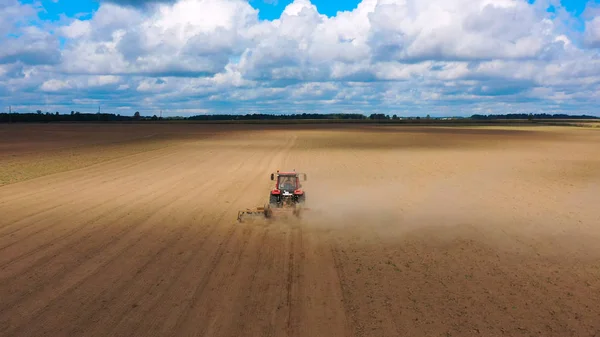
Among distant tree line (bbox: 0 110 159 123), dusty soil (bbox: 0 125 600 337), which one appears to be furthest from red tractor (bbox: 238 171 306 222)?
distant tree line (bbox: 0 110 159 123)

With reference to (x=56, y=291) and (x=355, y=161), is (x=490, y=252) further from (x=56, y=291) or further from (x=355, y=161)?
(x=355, y=161)

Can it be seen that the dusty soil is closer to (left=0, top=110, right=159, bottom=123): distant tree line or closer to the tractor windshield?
the tractor windshield

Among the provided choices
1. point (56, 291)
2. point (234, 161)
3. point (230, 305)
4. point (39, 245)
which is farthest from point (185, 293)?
point (234, 161)

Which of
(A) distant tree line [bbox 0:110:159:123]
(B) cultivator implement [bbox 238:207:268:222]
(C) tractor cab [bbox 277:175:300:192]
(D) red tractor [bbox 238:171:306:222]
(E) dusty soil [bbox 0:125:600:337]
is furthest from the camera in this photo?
(A) distant tree line [bbox 0:110:159:123]

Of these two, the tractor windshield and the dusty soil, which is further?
the tractor windshield

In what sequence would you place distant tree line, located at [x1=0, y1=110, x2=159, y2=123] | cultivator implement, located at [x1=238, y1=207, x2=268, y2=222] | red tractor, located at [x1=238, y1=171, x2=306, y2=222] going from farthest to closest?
distant tree line, located at [x1=0, y1=110, x2=159, y2=123], red tractor, located at [x1=238, y1=171, x2=306, y2=222], cultivator implement, located at [x1=238, y1=207, x2=268, y2=222]

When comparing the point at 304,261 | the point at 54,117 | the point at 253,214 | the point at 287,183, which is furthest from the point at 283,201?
the point at 54,117

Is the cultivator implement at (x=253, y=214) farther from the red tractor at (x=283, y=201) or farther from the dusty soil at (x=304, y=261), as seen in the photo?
the dusty soil at (x=304, y=261)

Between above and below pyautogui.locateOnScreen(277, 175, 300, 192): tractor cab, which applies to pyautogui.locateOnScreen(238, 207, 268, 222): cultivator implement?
below

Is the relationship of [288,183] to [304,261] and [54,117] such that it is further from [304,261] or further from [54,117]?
[54,117]
